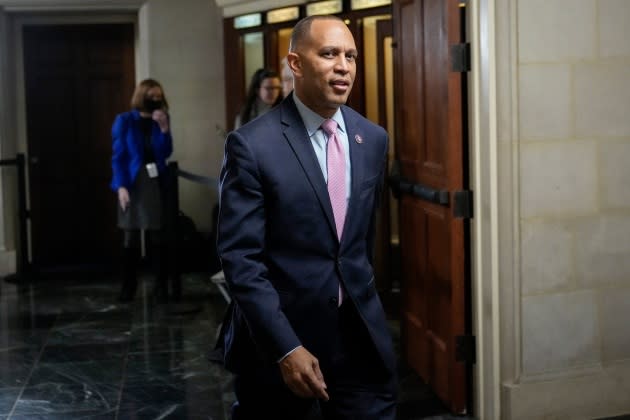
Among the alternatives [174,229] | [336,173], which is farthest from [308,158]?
[174,229]

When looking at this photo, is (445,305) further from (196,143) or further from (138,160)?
(196,143)

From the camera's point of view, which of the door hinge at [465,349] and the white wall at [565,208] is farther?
the door hinge at [465,349]

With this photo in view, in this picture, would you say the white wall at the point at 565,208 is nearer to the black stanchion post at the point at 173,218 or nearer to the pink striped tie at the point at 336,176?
the pink striped tie at the point at 336,176

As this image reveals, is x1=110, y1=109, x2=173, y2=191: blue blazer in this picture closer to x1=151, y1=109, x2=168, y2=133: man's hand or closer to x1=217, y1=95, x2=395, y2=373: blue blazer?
x1=151, y1=109, x2=168, y2=133: man's hand

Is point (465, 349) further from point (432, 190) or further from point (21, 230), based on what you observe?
point (21, 230)

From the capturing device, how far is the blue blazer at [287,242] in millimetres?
2066

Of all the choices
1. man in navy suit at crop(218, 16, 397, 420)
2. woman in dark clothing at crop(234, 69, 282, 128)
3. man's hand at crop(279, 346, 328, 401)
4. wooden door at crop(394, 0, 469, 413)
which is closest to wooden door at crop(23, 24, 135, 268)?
woman in dark clothing at crop(234, 69, 282, 128)

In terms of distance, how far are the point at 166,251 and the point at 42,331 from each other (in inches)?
42.2

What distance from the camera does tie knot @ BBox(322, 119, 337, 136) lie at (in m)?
2.20

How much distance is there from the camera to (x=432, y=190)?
3902 mm

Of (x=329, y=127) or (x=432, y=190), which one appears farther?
(x=432, y=190)

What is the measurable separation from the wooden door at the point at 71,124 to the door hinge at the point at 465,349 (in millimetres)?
5143

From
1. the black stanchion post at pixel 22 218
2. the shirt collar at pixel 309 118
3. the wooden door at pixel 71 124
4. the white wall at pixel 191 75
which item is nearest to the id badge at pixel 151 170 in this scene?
the white wall at pixel 191 75

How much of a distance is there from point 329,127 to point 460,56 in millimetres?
1584
